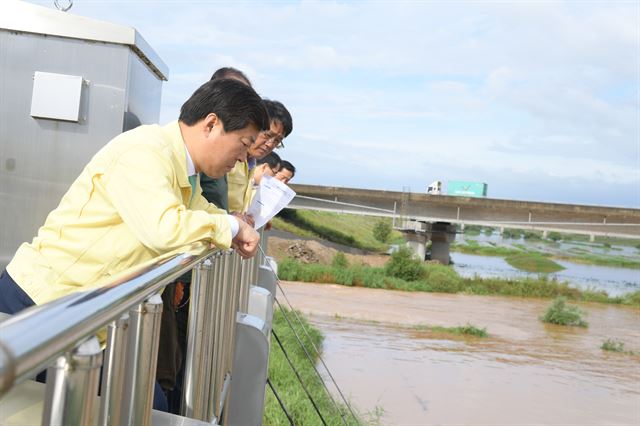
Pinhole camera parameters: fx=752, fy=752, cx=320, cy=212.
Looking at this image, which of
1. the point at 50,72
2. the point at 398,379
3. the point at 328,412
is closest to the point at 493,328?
the point at 398,379

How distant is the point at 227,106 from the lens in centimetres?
Answer: 223

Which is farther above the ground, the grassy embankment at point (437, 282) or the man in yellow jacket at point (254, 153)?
the man in yellow jacket at point (254, 153)

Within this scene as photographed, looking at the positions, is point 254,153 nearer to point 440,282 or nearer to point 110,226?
point 110,226

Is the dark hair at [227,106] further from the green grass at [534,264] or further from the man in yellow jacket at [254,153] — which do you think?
the green grass at [534,264]

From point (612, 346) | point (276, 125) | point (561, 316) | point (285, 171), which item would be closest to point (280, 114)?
point (276, 125)

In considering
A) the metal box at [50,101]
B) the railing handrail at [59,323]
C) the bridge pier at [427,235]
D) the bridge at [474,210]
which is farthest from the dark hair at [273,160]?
the bridge pier at [427,235]

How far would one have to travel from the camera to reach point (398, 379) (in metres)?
10.4

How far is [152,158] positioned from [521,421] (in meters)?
8.00

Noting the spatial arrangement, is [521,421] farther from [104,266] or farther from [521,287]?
[521,287]

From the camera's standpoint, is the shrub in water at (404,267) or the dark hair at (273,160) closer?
the dark hair at (273,160)

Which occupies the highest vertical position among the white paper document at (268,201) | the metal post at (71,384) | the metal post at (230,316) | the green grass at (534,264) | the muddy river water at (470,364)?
the white paper document at (268,201)

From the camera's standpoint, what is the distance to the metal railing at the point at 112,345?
0.81 metres

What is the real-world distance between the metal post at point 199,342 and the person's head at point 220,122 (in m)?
0.32

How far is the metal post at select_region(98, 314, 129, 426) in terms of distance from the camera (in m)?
1.26
